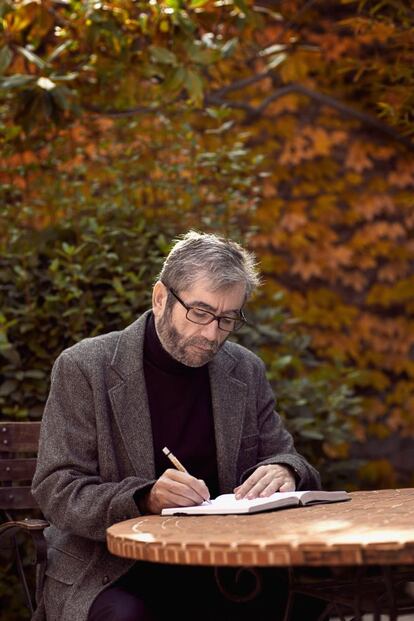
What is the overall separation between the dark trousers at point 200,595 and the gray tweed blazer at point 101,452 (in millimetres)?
67

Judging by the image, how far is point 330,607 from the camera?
269cm

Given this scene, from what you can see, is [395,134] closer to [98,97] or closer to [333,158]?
[333,158]

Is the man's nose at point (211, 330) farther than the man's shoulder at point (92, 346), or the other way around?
the man's shoulder at point (92, 346)

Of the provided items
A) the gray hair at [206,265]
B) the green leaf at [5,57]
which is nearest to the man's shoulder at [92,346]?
the gray hair at [206,265]

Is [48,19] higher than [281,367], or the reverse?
[48,19]

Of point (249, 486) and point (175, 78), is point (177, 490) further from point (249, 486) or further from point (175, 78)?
point (175, 78)

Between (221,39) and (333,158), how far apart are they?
105 cm

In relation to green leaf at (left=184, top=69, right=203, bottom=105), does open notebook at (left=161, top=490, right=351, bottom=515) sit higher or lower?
lower

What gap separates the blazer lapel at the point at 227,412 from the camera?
120 inches

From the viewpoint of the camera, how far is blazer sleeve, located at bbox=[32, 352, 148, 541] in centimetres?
271

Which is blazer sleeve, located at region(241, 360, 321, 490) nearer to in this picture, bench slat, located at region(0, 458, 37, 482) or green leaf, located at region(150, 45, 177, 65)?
bench slat, located at region(0, 458, 37, 482)

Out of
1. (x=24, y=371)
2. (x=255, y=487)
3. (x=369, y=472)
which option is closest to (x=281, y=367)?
(x=24, y=371)

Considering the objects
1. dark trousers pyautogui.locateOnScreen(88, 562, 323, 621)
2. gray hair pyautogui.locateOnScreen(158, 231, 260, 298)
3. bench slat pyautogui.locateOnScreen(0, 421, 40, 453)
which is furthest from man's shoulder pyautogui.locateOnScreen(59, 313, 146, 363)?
dark trousers pyautogui.locateOnScreen(88, 562, 323, 621)

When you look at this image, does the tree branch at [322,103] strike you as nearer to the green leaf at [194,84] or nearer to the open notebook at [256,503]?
the green leaf at [194,84]
